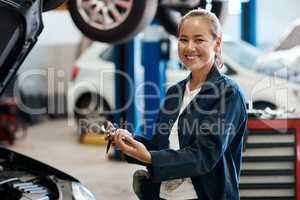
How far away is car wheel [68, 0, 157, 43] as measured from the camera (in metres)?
3.51

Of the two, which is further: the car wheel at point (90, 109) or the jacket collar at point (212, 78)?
the car wheel at point (90, 109)

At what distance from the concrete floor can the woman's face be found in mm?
2333

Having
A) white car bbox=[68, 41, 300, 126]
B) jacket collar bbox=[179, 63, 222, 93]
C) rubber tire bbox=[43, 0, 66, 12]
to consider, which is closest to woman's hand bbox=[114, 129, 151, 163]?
jacket collar bbox=[179, 63, 222, 93]

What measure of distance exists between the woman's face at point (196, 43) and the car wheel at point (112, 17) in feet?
6.71

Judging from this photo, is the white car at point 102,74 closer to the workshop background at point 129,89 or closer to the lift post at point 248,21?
the workshop background at point 129,89

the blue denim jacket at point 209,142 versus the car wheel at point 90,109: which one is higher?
the blue denim jacket at point 209,142

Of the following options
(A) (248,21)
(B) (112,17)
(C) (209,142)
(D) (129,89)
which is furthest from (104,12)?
(C) (209,142)

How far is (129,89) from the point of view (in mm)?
4836

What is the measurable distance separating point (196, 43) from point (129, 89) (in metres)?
3.39

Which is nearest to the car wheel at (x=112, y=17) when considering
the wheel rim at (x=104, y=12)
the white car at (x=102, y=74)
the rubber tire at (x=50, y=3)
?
the wheel rim at (x=104, y=12)

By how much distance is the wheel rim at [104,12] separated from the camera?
3.60 metres

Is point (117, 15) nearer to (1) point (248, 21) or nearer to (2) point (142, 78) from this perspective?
(2) point (142, 78)

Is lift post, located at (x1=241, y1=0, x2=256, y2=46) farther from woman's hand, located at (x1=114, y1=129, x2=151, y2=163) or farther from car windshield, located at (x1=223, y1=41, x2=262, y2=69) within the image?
woman's hand, located at (x1=114, y1=129, x2=151, y2=163)

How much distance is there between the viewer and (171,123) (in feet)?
5.12
